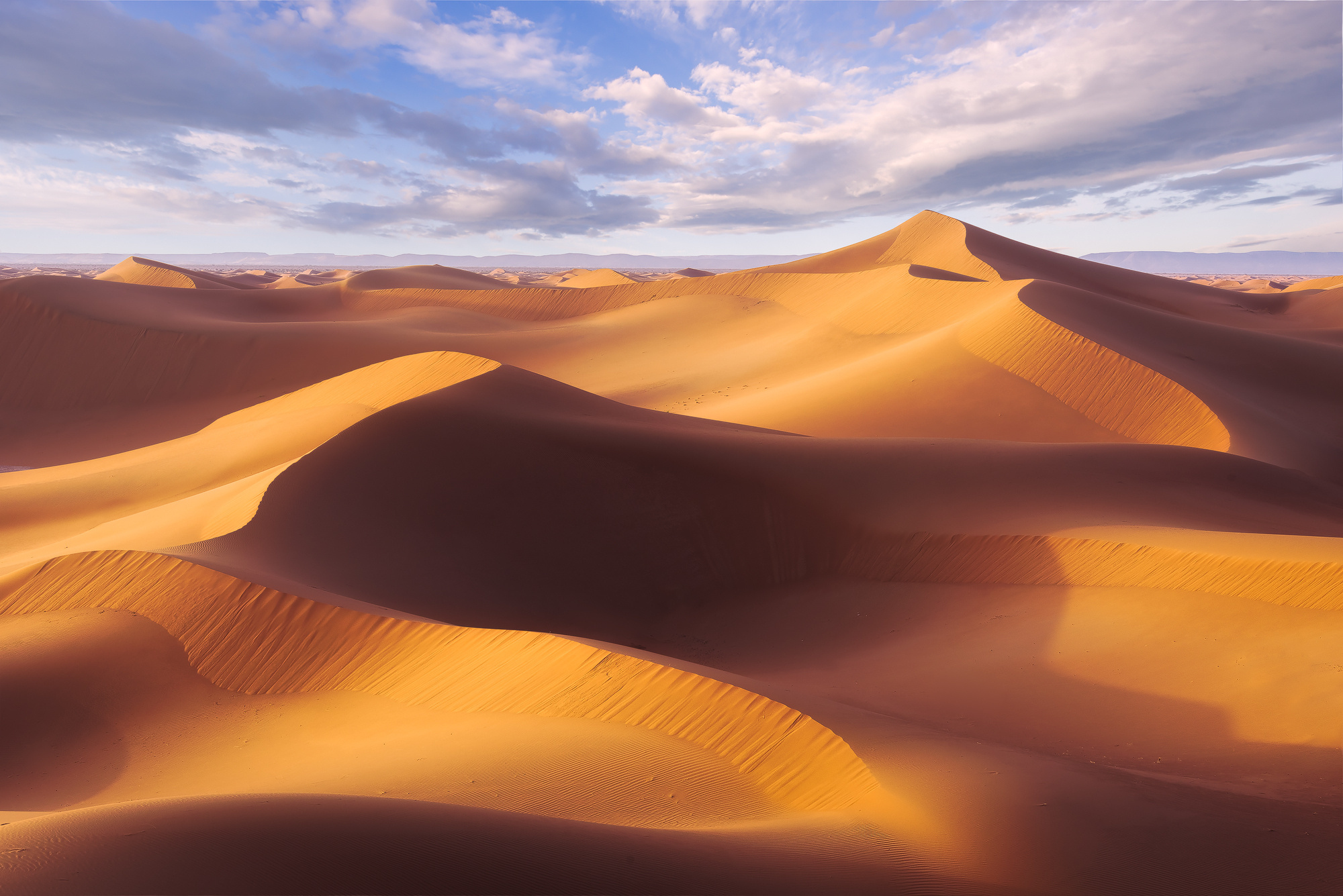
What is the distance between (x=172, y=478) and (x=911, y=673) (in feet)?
43.0

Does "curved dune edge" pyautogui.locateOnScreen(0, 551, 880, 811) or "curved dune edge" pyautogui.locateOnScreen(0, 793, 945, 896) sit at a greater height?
"curved dune edge" pyautogui.locateOnScreen(0, 793, 945, 896)

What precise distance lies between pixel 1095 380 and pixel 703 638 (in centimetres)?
1306

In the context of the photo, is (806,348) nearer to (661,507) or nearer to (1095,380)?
(1095,380)

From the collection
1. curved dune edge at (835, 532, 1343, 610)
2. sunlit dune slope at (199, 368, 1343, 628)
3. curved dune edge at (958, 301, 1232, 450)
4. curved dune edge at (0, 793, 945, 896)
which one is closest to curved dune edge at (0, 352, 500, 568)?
sunlit dune slope at (199, 368, 1343, 628)

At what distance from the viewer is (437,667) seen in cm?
661

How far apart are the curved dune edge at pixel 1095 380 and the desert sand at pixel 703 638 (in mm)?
78

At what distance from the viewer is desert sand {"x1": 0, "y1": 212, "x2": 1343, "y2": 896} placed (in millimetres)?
3678

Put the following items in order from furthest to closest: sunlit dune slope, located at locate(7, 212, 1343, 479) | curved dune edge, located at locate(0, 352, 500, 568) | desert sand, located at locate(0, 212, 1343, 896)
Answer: sunlit dune slope, located at locate(7, 212, 1343, 479), curved dune edge, located at locate(0, 352, 500, 568), desert sand, located at locate(0, 212, 1343, 896)

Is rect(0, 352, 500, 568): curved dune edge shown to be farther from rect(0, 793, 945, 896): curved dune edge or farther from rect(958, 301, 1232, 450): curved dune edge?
rect(958, 301, 1232, 450): curved dune edge

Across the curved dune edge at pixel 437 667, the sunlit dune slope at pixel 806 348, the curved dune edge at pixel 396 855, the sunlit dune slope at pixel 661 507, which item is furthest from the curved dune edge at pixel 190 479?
the sunlit dune slope at pixel 806 348

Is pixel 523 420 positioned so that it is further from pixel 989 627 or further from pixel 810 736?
pixel 810 736

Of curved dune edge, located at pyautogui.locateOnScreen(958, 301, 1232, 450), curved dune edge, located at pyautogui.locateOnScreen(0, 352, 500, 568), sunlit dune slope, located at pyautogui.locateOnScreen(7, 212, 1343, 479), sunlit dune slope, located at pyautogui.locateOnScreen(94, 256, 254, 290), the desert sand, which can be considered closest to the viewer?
the desert sand

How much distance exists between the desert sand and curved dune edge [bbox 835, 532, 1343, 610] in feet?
0.13

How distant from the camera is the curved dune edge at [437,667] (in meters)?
5.02
